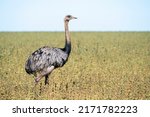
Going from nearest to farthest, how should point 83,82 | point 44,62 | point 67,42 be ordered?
point 44,62, point 67,42, point 83,82

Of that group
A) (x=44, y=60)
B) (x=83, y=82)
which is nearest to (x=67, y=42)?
(x=44, y=60)

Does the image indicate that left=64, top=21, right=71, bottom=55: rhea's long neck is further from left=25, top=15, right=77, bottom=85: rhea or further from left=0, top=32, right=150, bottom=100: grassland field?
left=0, top=32, right=150, bottom=100: grassland field

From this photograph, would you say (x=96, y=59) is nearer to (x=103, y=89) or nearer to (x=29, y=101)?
(x=103, y=89)

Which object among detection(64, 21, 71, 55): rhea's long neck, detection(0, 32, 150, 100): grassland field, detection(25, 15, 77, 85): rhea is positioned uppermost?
detection(64, 21, 71, 55): rhea's long neck

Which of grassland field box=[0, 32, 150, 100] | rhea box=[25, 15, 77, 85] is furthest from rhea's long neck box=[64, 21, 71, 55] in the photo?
grassland field box=[0, 32, 150, 100]

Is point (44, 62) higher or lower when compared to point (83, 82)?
higher

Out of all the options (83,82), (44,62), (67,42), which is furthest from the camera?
(83,82)

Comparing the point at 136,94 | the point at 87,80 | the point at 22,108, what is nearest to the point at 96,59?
the point at 87,80

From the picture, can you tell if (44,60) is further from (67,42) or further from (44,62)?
(67,42)

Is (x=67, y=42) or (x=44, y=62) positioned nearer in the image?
(x=44, y=62)

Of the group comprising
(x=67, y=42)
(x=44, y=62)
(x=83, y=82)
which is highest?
(x=67, y=42)

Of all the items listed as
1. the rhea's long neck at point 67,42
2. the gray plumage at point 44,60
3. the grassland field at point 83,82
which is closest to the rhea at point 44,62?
the gray plumage at point 44,60

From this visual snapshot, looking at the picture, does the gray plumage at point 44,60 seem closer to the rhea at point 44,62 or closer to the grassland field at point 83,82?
the rhea at point 44,62

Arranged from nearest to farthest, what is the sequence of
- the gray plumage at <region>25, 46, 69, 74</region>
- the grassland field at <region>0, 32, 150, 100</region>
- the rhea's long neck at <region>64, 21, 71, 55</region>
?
the grassland field at <region>0, 32, 150, 100</region> → the gray plumage at <region>25, 46, 69, 74</region> → the rhea's long neck at <region>64, 21, 71, 55</region>
